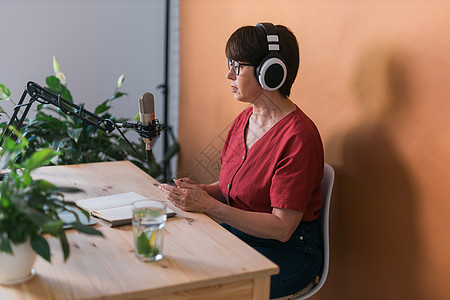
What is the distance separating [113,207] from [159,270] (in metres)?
0.49

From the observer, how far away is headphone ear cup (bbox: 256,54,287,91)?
5.94ft

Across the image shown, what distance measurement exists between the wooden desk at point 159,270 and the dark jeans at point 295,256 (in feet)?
1.04

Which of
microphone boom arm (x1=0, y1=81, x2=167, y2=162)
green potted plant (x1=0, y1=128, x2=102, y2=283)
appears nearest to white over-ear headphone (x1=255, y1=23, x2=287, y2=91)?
microphone boom arm (x1=0, y1=81, x2=167, y2=162)

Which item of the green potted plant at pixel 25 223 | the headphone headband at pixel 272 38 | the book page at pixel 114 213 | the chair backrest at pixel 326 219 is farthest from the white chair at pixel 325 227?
the green potted plant at pixel 25 223

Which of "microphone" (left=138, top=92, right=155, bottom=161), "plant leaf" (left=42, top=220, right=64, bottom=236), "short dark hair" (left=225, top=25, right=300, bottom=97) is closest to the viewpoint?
"plant leaf" (left=42, top=220, right=64, bottom=236)

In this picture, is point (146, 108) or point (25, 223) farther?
point (146, 108)

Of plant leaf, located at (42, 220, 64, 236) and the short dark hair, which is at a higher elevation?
the short dark hair

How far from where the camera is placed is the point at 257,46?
1.86 m

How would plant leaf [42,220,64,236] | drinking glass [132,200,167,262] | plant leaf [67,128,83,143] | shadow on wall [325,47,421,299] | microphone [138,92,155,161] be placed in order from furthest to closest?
1. plant leaf [67,128,83,143]
2. shadow on wall [325,47,421,299]
3. microphone [138,92,155,161]
4. drinking glass [132,200,167,262]
5. plant leaf [42,220,64,236]

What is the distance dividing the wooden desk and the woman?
200 mm

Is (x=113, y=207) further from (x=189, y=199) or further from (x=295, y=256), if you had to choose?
(x=295, y=256)

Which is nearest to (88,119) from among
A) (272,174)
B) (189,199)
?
(189,199)

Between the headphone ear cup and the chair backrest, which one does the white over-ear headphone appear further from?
the chair backrest

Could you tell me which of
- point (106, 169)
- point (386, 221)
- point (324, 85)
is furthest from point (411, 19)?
point (106, 169)
